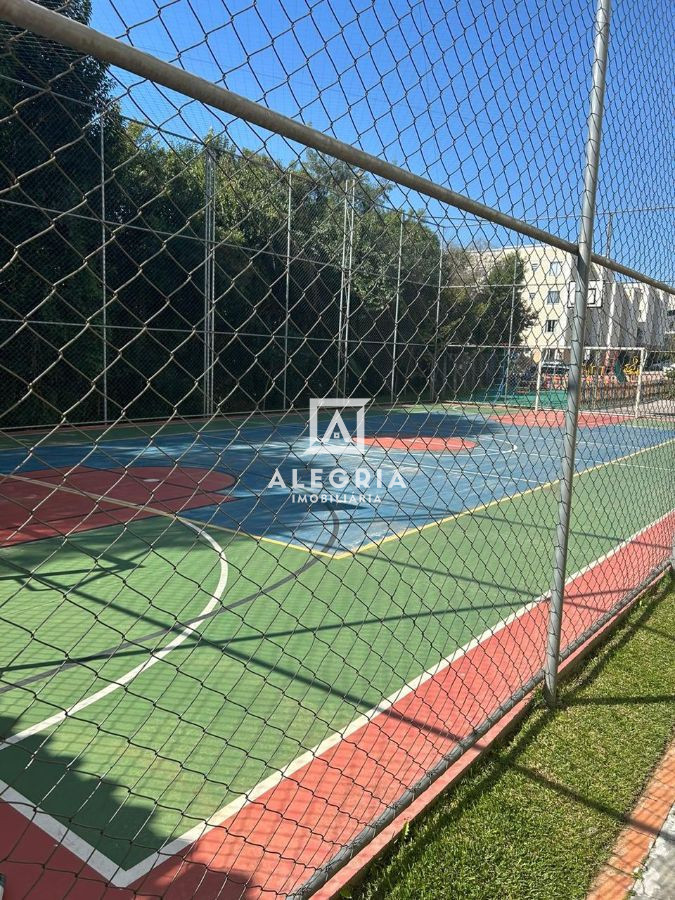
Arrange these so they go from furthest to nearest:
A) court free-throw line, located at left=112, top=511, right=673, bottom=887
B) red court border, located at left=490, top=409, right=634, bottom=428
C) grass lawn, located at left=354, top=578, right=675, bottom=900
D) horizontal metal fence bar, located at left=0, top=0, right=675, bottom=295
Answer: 1. red court border, located at left=490, top=409, right=634, bottom=428
2. court free-throw line, located at left=112, top=511, right=673, bottom=887
3. grass lawn, located at left=354, top=578, right=675, bottom=900
4. horizontal metal fence bar, located at left=0, top=0, right=675, bottom=295

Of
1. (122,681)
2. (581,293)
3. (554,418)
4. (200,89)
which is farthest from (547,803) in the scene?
(554,418)

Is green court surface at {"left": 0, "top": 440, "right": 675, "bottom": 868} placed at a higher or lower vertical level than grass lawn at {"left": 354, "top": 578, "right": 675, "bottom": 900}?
lower

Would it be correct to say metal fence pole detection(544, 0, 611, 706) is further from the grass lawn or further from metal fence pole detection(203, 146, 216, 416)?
metal fence pole detection(203, 146, 216, 416)

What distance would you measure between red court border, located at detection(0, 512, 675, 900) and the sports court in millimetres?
11

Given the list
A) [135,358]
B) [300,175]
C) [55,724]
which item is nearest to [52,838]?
[55,724]

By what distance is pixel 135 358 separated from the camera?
46.3ft

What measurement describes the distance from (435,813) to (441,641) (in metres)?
1.95

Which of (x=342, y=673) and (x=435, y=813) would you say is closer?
(x=435, y=813)

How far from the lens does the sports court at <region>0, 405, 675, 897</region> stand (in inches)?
99.5

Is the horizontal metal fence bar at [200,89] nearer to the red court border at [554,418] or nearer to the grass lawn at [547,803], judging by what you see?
the red court border at [554,418]

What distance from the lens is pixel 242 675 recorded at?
3.91 metres

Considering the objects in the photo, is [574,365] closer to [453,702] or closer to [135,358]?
[453,702]

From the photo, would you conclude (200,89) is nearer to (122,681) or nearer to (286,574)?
(122,681)

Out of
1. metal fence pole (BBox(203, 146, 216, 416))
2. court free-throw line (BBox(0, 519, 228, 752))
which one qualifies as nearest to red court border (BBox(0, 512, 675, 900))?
court free-throw line (BBox(0, 519, 228, 752))
